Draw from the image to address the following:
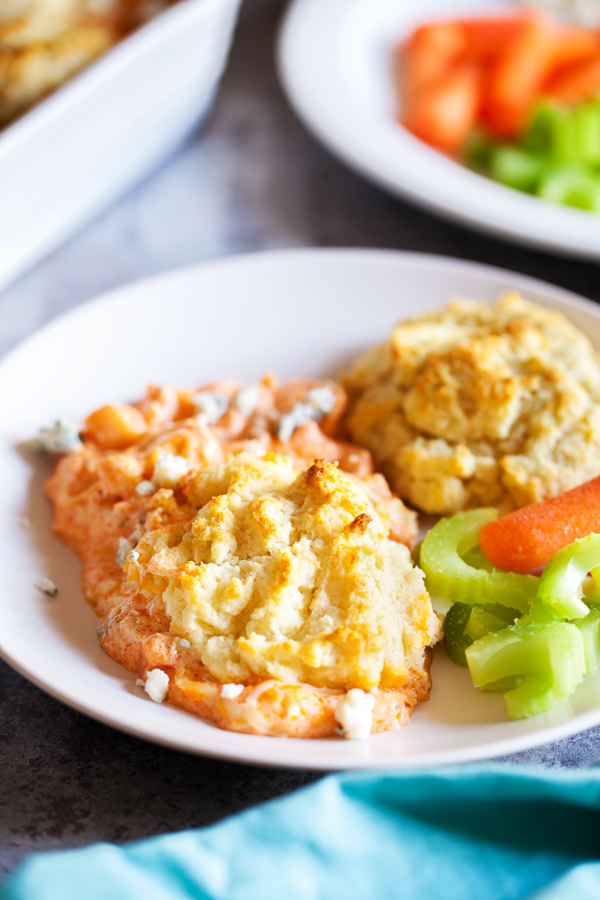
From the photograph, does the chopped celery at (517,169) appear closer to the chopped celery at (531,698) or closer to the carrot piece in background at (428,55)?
the carrot piece in background at (428,55)

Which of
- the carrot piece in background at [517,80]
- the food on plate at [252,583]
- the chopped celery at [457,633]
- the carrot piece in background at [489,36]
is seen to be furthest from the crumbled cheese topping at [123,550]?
the carrot piece in background at [489,36]

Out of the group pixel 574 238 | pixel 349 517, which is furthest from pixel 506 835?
pixel 574 238

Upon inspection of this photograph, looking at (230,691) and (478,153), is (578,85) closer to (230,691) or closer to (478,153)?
(478,153)

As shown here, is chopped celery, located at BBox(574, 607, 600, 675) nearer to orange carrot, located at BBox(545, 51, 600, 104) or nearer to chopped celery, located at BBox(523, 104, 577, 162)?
chopped celery, located at BBox(523, 104, 577, 162)

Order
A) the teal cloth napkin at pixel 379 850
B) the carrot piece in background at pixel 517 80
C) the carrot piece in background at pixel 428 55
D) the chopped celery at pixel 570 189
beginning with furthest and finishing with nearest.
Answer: the carrot piece in background at pixel 428 55
the carrot piece in background at pixel 517 80
the chopped celery at pixel 570 189
the teal cloth napkin at pixel 379 850

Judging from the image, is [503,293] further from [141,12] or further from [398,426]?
[141,12]

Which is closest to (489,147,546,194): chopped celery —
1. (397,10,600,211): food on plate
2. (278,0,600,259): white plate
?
(397,10,600,211): food on plate

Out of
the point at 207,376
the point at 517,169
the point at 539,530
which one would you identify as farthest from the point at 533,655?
the point at 517,169
